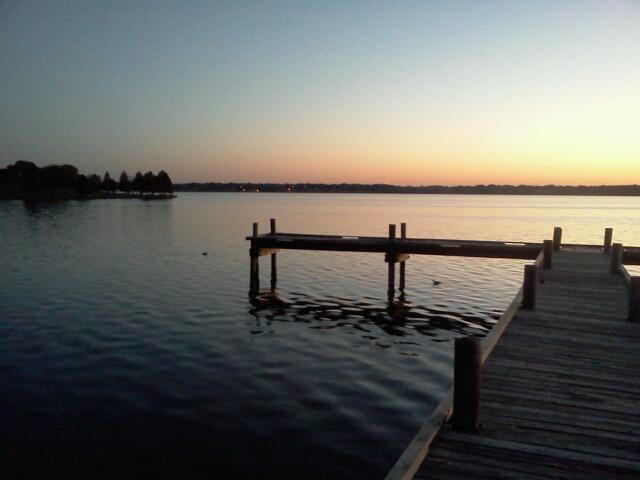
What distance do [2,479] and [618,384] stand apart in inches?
378

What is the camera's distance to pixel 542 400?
7004 mm

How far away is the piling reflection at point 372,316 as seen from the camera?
1873 cm

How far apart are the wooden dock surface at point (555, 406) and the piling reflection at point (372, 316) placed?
7129 millimetres

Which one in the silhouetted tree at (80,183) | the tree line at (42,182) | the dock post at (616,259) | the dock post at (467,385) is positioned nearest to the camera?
the dock post at (467,385)

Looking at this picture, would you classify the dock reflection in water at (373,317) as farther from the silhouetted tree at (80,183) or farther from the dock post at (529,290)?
the silhouetted tree at (80,183)

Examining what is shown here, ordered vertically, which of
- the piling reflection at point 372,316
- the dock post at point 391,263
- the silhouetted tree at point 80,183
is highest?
the silhouetted tree at point 80,183

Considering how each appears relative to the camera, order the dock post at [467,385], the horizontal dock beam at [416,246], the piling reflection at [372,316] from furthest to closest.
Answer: the horizontal dock beam at [416,246]
the piling reflection at [372,316]
the dock post at [467,385]

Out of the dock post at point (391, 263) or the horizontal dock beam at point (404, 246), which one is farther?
the dock post at point (391, 263)

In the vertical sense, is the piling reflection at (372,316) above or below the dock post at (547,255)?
below

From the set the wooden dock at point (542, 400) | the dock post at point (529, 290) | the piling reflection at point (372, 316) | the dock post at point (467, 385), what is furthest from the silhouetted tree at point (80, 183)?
the dock post at point (467, 385)

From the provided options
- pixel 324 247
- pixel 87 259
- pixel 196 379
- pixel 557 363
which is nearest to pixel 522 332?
pixel 557 363

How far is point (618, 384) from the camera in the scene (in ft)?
25.0

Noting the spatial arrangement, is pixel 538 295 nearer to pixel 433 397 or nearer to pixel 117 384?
pixel 433 397

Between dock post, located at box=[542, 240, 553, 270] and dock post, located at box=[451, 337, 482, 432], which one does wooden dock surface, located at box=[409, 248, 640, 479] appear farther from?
dock post, located at box=[542, 240, 553, 270]
